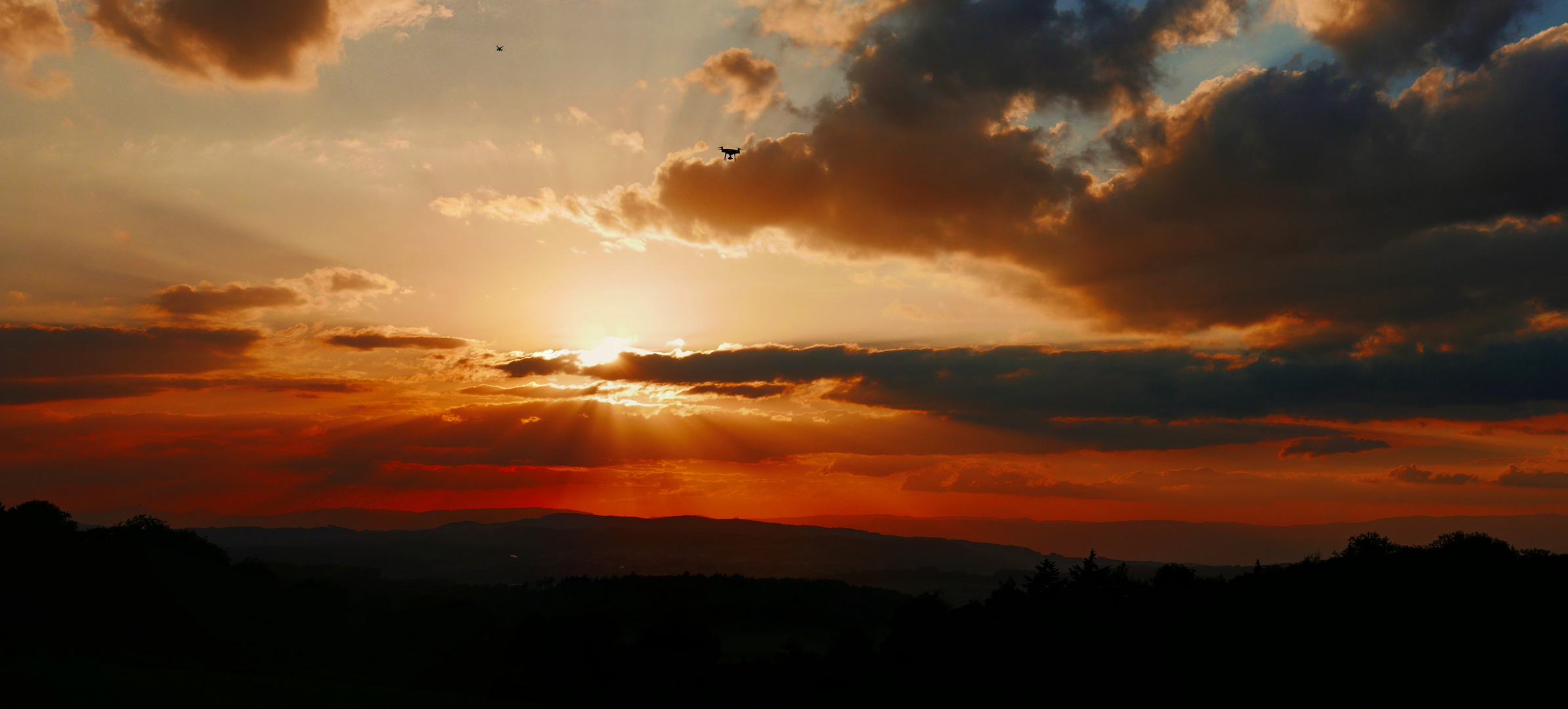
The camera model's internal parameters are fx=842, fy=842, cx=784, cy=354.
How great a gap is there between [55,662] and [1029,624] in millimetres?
80288

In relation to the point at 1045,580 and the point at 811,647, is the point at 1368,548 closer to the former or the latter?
the point at 1045,580

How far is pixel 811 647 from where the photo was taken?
502 ft

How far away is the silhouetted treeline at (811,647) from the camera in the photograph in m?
54.7

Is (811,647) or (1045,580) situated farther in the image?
(811,647)

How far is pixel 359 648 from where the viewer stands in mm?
132250

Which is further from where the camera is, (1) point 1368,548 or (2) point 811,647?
(2) point 811,647

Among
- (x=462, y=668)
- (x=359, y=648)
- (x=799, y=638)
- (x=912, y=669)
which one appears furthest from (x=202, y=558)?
(x=912, y=669)

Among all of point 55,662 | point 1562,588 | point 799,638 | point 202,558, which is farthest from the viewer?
point 799,638

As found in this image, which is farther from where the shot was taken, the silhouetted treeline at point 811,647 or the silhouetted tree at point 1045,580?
the silhouetted tree at point 1045,580

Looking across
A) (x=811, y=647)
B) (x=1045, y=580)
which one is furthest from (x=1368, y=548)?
(x=811, y=647)

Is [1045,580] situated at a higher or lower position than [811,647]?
higher

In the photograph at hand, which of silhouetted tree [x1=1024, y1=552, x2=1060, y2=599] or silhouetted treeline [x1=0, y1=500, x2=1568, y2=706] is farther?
silhouetted tree [x1=1024, y1=552, x2=1060, y2=599]

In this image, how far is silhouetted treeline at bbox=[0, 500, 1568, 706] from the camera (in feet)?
180

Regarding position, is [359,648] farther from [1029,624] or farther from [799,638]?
[1029,624]
